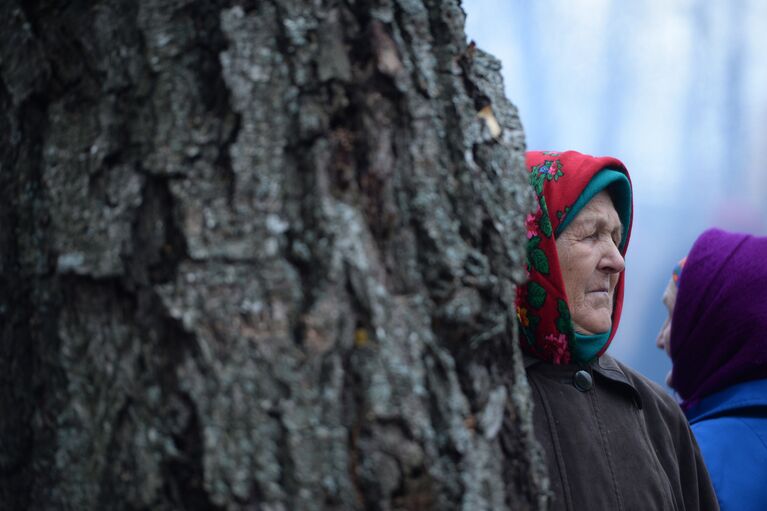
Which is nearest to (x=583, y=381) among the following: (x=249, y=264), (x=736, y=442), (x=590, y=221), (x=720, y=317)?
(x=590, y=221)

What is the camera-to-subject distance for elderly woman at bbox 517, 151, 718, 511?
57.5 inches

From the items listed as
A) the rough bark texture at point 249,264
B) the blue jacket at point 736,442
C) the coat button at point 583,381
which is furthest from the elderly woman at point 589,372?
the rough bark texture at point 249,264

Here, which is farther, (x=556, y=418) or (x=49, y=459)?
(x=556, y=418)

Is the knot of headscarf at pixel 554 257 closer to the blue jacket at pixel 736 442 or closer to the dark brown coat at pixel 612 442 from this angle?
the dark brown coat at pixel 612 442

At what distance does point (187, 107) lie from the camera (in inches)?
26.1

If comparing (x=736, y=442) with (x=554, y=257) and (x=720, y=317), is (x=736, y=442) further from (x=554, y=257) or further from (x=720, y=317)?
(x=554, y=257)

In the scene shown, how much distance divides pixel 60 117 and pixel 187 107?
14 centimetres

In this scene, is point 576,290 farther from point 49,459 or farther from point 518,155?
point 49,459

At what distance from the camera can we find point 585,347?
161 centimetres

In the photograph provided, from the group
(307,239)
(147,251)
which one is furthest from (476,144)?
(147,251)

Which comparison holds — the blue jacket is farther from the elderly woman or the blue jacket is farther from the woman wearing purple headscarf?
the elderly woman

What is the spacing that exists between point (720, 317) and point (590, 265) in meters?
0.92

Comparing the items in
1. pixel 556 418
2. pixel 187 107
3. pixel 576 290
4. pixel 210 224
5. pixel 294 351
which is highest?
pixel 187 107

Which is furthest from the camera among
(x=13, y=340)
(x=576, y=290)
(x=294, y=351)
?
(x=576, y=290)
